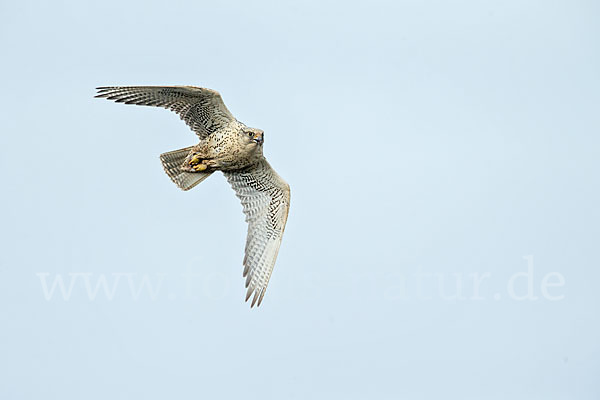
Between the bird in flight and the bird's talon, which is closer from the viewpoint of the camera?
the bird in flight

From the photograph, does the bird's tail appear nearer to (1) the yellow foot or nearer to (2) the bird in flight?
(2) the bird in flight

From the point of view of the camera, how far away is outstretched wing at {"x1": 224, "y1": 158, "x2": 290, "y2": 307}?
1458 centimetres

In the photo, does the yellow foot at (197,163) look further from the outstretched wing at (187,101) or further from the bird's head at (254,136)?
the bird's head at (254,136)

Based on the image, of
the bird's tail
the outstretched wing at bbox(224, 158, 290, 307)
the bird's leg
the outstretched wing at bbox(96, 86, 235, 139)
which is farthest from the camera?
the outstretched wing at bbox(224, 158, 290, 307)

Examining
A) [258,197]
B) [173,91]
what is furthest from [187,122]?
[258,197]

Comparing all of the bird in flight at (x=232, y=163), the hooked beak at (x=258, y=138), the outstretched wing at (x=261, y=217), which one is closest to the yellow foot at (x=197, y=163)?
the bird in flight at (x=232, y=163)

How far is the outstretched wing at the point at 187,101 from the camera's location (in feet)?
43.5

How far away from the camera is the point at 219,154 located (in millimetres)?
13664

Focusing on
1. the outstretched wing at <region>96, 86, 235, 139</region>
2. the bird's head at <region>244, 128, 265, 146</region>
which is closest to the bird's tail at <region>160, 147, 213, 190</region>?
the outstretched wing at <region>96, 86, 235, 139</region>

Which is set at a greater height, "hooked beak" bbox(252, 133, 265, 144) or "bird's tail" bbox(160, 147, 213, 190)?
"hooked beak" bbox(252, 133, 265, 144)

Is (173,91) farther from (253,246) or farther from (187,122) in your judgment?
(253,246)

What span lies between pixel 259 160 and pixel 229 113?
2.81 ft

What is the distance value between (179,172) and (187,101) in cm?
113

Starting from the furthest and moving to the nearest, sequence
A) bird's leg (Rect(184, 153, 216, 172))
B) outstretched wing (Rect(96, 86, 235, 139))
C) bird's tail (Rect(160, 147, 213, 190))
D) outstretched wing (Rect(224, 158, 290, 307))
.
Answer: outstretched wing (Rect(224, 158, 290, 307)), bird's tail (Rect(160, 147, 213, 190)), bird's leg (Rect(184, 153, 216, 172)), outstretched wing (Rect(96, 86, 235, 139))
